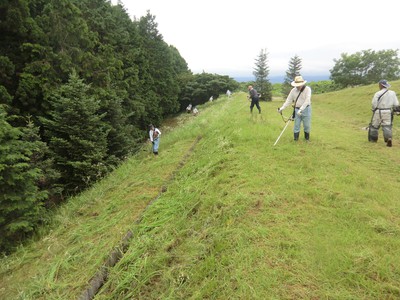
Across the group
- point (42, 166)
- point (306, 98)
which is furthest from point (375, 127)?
point (42, 166)

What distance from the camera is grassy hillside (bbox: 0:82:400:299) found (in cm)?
271

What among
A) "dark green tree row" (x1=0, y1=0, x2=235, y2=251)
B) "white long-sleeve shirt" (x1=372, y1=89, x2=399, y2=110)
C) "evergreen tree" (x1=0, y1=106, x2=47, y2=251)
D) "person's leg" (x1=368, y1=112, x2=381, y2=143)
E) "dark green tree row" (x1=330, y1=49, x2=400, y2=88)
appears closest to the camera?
"evergreen tree" (x1=0, y1=106, x2=47, y2=251)

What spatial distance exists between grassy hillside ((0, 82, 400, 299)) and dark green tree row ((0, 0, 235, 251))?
130 cm

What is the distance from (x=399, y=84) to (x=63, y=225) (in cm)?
2388

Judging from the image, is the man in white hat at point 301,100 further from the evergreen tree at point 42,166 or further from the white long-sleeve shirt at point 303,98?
the evergreen tree at point 42,166

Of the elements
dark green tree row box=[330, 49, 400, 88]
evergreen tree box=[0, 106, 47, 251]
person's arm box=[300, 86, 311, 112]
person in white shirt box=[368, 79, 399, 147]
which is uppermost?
dark green tree row box=[330, 49, 400, 88]

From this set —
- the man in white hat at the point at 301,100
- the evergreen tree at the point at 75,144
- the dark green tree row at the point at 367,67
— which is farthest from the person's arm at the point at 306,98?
the dark green tree row at the point at 367,67

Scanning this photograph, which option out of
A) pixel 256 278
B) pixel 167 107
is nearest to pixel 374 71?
pixel 167 107

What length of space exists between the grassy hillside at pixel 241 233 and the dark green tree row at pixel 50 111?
130cm

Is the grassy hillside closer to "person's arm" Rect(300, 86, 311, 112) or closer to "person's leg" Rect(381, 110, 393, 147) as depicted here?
"person's leg" Rect(381, 110, 393, 147)

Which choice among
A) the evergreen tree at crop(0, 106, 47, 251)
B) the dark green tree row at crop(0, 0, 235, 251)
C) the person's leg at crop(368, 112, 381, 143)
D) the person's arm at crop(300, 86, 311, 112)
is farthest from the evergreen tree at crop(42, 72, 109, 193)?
the person's leg at crop(368, 112, 381, 143)

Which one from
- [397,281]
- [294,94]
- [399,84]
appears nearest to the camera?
[397,281]

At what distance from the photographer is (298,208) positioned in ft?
12.6

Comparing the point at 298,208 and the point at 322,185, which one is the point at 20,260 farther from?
the point at 322,185
